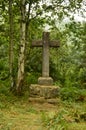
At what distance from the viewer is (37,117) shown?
8234 millimetres

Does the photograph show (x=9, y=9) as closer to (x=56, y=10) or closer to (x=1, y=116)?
(x=56, y=10)

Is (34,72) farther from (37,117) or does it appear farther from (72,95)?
(37,117)

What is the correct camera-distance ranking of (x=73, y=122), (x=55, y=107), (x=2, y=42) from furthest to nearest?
(x=2, y=42), (x=55, y=107), (x=73, y=122)

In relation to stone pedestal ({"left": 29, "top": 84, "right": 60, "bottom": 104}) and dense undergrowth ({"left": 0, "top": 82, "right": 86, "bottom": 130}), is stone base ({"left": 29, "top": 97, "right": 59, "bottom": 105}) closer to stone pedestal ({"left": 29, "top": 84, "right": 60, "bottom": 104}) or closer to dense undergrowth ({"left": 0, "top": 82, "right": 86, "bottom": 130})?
stone pedestal ({"left": 29, "top": 84, "right": 60, "bottom": 104})

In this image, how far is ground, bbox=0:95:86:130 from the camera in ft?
21.9

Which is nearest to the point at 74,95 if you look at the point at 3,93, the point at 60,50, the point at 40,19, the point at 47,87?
the point at 47,87

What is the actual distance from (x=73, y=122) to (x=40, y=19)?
6637mm

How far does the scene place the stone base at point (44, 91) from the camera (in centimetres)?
1076

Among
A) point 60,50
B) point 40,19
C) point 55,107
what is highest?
point 40,19

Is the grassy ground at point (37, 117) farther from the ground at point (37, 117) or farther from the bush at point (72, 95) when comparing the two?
the bush at point (72, 95)

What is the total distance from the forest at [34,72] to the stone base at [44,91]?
300 mm

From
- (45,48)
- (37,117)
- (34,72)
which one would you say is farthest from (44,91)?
(34,72)

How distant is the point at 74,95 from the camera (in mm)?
11914

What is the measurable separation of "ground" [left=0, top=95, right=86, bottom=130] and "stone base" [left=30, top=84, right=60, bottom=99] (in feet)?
1.55
